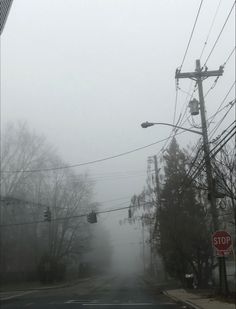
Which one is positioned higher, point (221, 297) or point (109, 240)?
point (109, 240)

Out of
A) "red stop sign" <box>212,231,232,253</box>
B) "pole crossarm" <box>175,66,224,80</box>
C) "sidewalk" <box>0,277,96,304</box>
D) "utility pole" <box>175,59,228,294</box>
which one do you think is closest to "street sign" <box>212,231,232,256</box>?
"red stop sign" <box>212,231,232,253</box>

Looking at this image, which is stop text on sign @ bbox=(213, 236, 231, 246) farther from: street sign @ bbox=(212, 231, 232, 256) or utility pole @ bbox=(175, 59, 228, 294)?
utility pole @ bbox=(175, 59, 228, 294)

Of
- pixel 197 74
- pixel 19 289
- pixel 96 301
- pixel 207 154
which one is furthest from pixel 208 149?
pixel 19 289

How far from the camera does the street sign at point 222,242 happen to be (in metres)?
24.9

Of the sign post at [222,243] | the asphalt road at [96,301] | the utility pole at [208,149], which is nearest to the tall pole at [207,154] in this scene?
the utility pole at [208,149]

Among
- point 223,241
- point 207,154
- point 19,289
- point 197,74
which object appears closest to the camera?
point 223,241

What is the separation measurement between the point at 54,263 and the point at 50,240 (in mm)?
4322

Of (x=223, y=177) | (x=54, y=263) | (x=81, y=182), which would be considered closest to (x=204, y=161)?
(x=223, y=177)

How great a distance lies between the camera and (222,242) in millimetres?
25000

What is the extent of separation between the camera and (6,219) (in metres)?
64.6

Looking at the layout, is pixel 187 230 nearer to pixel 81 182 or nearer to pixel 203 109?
pixel 203 109

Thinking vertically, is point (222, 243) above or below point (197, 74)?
below

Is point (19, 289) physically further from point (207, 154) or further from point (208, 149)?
point (207, 154)

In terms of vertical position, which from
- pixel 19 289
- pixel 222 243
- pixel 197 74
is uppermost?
pixel 197 74
